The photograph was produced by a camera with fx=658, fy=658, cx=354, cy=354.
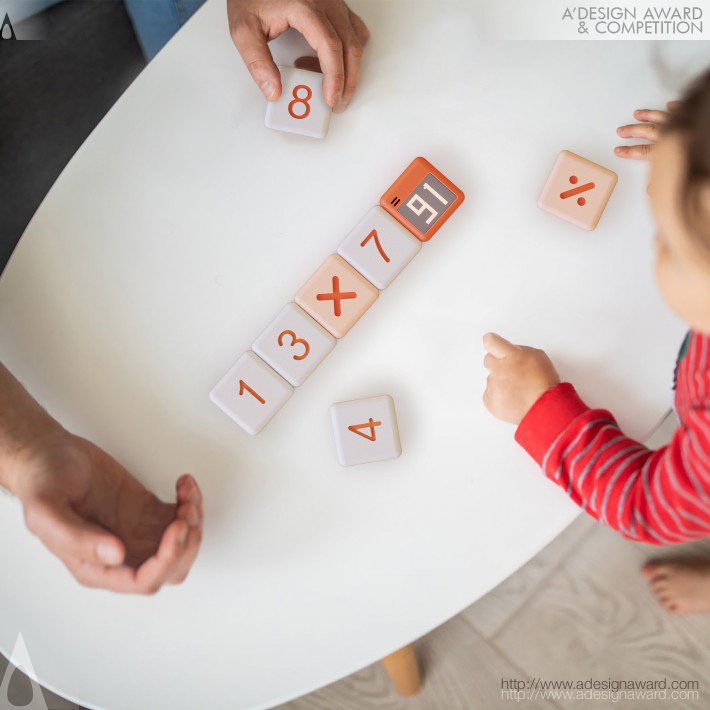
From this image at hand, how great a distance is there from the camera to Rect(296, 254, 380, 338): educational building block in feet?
2.13

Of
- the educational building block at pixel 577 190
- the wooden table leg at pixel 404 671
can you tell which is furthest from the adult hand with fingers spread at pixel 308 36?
the wooden table leg at pixel 404 671

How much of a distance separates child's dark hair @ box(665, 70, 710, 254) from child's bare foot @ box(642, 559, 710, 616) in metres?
0.89

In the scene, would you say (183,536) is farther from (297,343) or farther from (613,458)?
(613,458)

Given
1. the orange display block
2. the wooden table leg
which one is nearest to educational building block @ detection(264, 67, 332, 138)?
the orange display block

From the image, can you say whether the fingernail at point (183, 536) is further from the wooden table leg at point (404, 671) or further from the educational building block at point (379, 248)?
the wooden table leg at point (404, 671)

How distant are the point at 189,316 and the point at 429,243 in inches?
10.0

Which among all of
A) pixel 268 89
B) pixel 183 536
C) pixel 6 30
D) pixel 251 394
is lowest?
pixel 183 536

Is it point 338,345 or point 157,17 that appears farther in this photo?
point 157,17

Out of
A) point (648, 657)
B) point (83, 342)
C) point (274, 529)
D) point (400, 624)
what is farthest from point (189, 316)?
point (648, 657)

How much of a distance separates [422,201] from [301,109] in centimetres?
16

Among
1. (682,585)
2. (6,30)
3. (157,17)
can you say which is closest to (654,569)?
(682,585)

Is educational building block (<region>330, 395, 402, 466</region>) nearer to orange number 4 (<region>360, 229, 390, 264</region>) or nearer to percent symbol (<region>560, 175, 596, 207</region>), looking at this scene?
orange number 4 (<region>360, 229, 390, 264</region>)

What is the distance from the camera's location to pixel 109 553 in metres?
0.55

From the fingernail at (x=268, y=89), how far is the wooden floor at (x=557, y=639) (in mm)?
885
